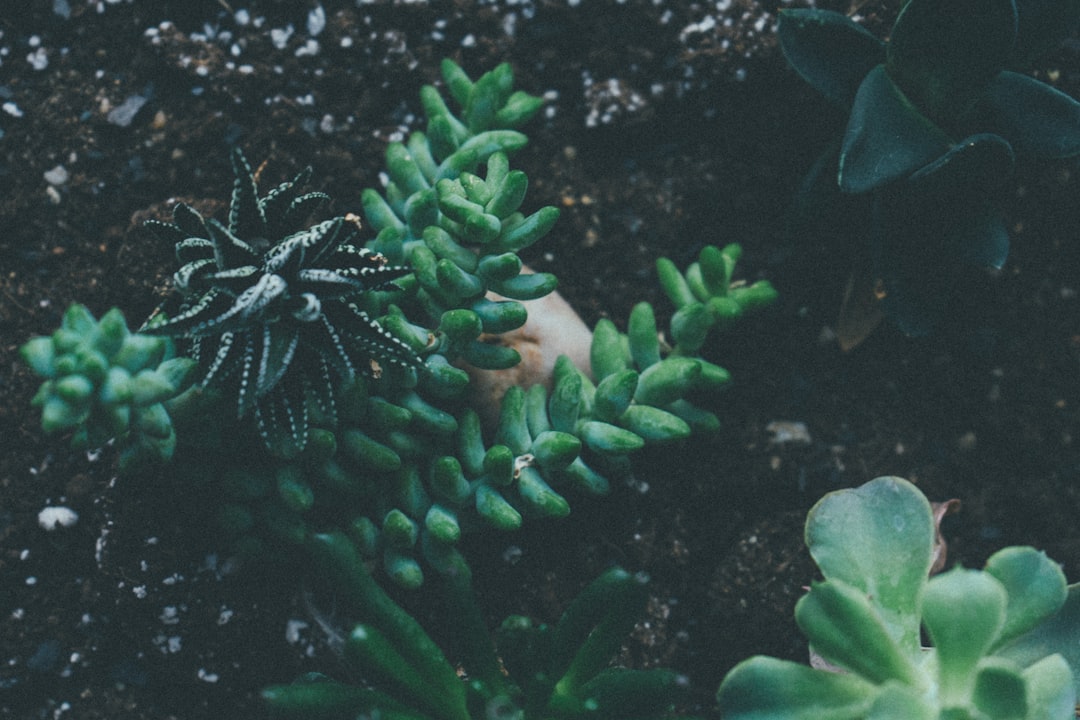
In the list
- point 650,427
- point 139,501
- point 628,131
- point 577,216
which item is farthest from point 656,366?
point 139,501

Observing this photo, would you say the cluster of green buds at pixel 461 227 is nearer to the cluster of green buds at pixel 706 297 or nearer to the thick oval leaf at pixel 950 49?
the cluster of green buds at pixel 706 297

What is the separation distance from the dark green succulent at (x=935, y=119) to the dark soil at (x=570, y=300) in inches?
8.1

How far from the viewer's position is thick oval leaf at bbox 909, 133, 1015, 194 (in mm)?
1267

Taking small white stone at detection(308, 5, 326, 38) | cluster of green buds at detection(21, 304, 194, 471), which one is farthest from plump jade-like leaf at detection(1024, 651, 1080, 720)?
small white stone at detection(308, 5, 326, 38)

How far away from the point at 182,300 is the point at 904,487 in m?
1.08

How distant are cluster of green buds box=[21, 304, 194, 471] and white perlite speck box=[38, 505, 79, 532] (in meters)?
0.43

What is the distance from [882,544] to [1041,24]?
0.86m

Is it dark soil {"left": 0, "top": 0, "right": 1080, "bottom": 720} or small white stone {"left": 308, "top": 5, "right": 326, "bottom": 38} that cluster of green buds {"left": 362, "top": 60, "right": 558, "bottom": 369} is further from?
small white stone {"left": 308, "top": 5, "right": 326, "bottom": 38}

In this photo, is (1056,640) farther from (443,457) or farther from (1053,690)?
(443,457)

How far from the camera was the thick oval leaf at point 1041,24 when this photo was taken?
1.33 m

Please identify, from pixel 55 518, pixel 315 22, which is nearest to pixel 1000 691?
pixel 55 518

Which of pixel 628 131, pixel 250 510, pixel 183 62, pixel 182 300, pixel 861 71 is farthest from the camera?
pixel 628 131

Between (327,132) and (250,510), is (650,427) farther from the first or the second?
(327,132)

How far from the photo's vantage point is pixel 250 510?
131 cm
